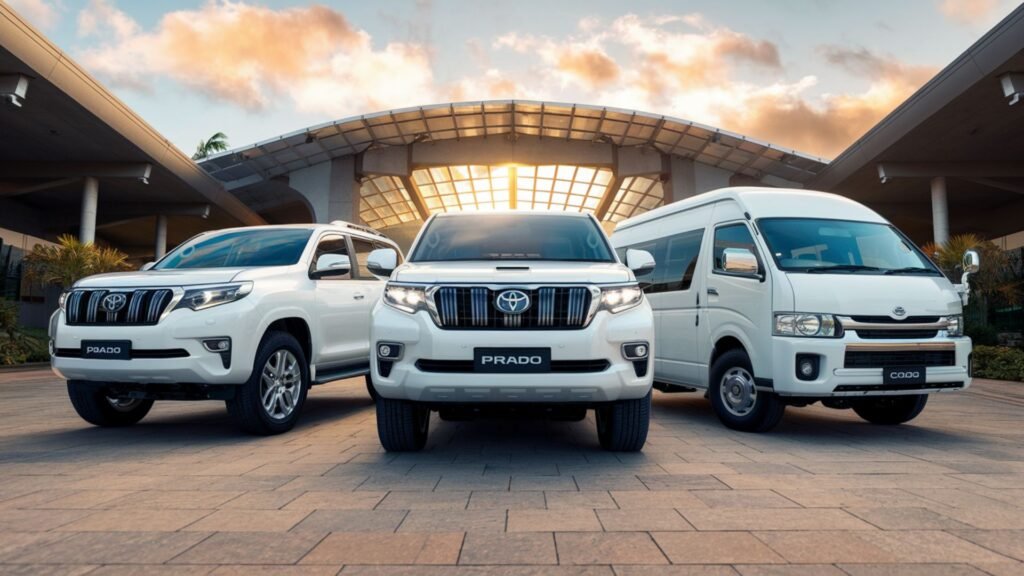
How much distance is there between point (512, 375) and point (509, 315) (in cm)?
40

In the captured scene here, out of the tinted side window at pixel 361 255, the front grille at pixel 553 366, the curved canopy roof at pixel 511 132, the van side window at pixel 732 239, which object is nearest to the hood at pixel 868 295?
the van side window at pixel 732 239

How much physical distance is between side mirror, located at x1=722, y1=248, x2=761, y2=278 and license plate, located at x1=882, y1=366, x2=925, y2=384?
1290mm

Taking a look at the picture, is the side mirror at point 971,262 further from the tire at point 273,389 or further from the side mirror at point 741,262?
the tire at point 273,389

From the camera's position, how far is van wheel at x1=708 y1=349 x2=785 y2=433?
6125mm

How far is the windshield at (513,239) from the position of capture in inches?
221

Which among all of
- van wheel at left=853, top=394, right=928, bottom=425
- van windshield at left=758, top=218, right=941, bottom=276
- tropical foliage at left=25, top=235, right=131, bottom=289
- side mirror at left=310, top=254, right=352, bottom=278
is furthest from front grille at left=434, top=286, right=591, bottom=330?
tropical foliage at left=25, top=235, right=131, bottom=289

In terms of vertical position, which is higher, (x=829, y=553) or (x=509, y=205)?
(x=509, y=205)

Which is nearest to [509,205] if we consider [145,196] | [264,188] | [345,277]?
[264,188]

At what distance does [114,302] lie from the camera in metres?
5.68

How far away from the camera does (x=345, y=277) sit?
7492 millimetres

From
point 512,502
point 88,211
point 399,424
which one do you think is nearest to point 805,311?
point 512,502

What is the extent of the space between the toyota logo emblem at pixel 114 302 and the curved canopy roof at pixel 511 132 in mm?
21885

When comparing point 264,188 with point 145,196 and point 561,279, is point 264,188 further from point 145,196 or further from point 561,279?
point 561,279

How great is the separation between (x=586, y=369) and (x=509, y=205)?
35394mm
